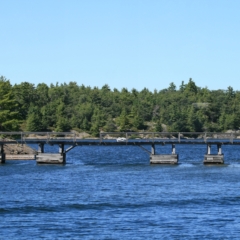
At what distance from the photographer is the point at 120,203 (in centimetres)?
4900

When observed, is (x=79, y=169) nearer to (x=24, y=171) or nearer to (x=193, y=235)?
(x=24, y=171)

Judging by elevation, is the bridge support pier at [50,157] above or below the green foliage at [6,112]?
below

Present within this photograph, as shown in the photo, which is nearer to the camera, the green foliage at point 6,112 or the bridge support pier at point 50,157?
the bridge support pier at point 50,157

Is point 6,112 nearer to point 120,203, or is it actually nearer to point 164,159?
point 164,159

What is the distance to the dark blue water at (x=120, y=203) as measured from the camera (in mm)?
39375

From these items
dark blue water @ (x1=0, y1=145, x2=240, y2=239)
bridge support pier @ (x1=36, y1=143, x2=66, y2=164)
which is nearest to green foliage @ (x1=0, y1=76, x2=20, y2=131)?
bridge support pier @ (x1=36, y1=143, x2=66, y2=164)

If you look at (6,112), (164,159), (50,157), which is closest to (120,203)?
(164,159)

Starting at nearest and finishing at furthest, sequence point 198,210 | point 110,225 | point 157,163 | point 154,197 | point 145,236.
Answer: point 145,236 < point 110,225 < point 198,210 < point 154,197 < point 157,163

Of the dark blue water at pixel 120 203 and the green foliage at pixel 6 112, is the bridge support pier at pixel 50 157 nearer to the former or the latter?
the dark blue water at pixel 120 203

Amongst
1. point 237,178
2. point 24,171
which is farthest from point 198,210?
point 24,171

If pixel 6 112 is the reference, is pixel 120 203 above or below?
below

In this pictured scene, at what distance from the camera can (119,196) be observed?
52.8 metres

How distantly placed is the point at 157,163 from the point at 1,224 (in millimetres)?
40883

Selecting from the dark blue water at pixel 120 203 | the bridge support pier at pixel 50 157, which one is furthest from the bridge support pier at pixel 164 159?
the bridge support pier at pixel 50 157
